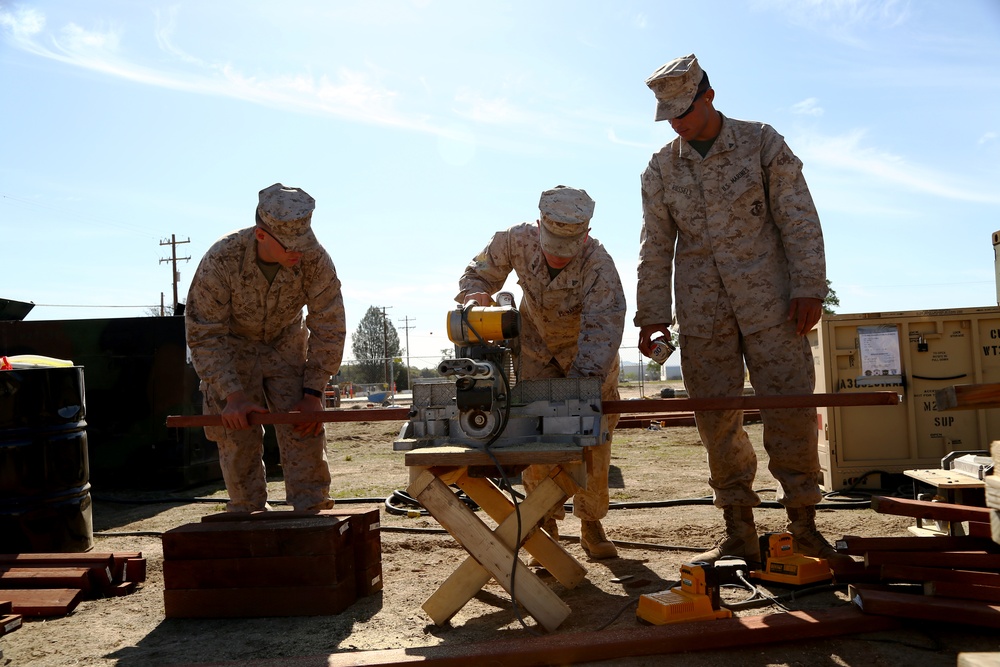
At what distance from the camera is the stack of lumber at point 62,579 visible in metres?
3.62

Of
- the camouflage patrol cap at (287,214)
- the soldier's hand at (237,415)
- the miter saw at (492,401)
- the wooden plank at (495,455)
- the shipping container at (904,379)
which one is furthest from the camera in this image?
the shipping container at (904,379)

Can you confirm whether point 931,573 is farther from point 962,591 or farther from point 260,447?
point 260,447

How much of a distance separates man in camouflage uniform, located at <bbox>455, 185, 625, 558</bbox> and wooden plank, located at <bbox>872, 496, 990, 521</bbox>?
130 centimetres

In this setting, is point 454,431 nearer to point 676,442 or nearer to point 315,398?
A: point 315,398

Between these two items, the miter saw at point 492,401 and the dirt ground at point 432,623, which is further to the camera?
the miter saw at point 492,401

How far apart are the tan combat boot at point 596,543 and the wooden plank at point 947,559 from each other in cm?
155

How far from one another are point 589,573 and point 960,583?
67.4 inches

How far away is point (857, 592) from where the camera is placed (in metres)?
3.02

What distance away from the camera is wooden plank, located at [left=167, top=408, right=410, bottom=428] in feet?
11.4

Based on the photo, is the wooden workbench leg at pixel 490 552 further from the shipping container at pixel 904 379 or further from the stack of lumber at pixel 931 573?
the shipping container at pixel 904 379

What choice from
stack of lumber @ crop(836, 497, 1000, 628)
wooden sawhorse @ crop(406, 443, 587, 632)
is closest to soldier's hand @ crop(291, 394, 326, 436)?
wooden sawhorse @ crop(406, 443, 587, 632)

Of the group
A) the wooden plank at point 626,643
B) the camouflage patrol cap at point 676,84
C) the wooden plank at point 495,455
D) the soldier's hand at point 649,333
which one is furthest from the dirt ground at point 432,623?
the camouflage patrol cap at point 676,84

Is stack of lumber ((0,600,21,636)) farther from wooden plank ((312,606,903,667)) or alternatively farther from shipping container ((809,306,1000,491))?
shipping container ((809,306,1000,491))

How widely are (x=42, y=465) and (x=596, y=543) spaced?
3224 millimetres
